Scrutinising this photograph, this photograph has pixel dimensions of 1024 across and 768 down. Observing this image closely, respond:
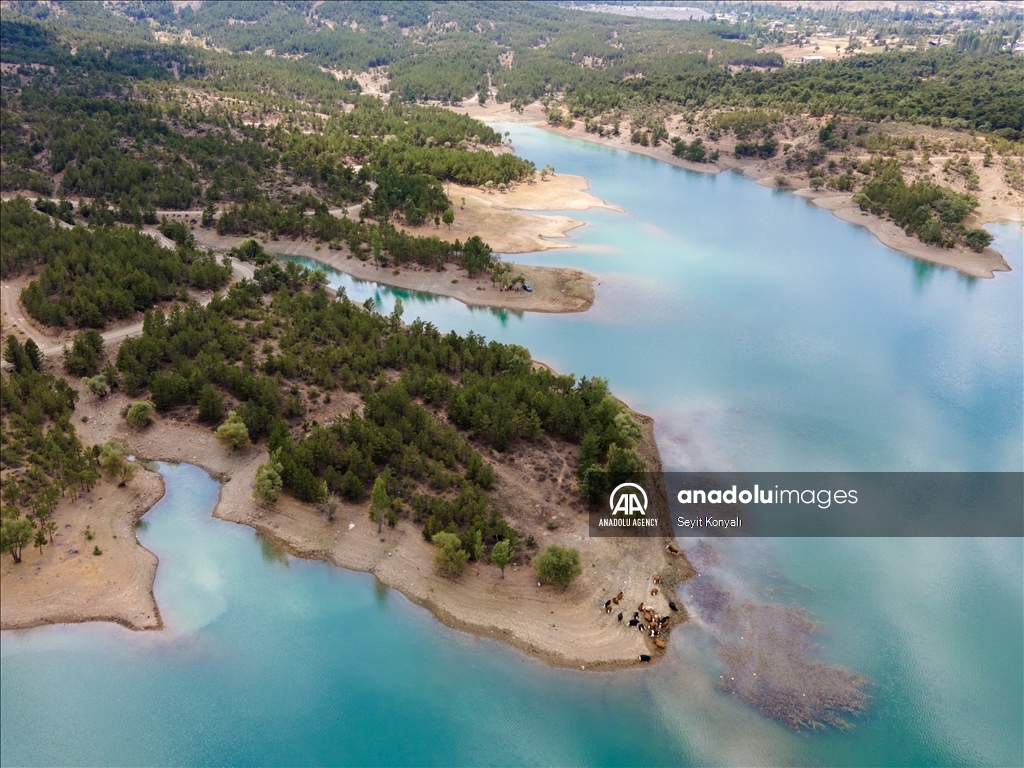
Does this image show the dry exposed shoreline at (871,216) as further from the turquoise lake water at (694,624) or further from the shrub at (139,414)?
the shrub at (139,414)

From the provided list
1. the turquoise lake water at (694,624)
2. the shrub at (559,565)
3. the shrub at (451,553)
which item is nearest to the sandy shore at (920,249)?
the turquoise lake water at (694,624)

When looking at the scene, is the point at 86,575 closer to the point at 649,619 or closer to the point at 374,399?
the point at 374,399

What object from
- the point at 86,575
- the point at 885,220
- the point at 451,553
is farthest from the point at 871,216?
the point at 86,575

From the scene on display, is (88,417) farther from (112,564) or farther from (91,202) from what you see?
(91,202)

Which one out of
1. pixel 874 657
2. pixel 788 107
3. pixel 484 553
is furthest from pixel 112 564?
pixel 788 107

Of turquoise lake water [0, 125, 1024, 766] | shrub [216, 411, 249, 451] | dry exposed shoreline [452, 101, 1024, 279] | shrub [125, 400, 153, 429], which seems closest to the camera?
turquoise lake water [0, 125, 1024, 766]

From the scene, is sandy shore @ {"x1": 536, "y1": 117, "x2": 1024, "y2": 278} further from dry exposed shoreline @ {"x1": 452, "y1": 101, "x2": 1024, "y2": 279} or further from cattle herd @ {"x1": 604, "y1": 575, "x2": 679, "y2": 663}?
cattle herd @ {"x1": 604, "y1": 575, "x2": 679, "y2": 663}

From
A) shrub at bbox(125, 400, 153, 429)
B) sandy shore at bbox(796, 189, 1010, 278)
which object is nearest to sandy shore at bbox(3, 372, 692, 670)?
shrub at bbox(125, 400, 153, 429)
